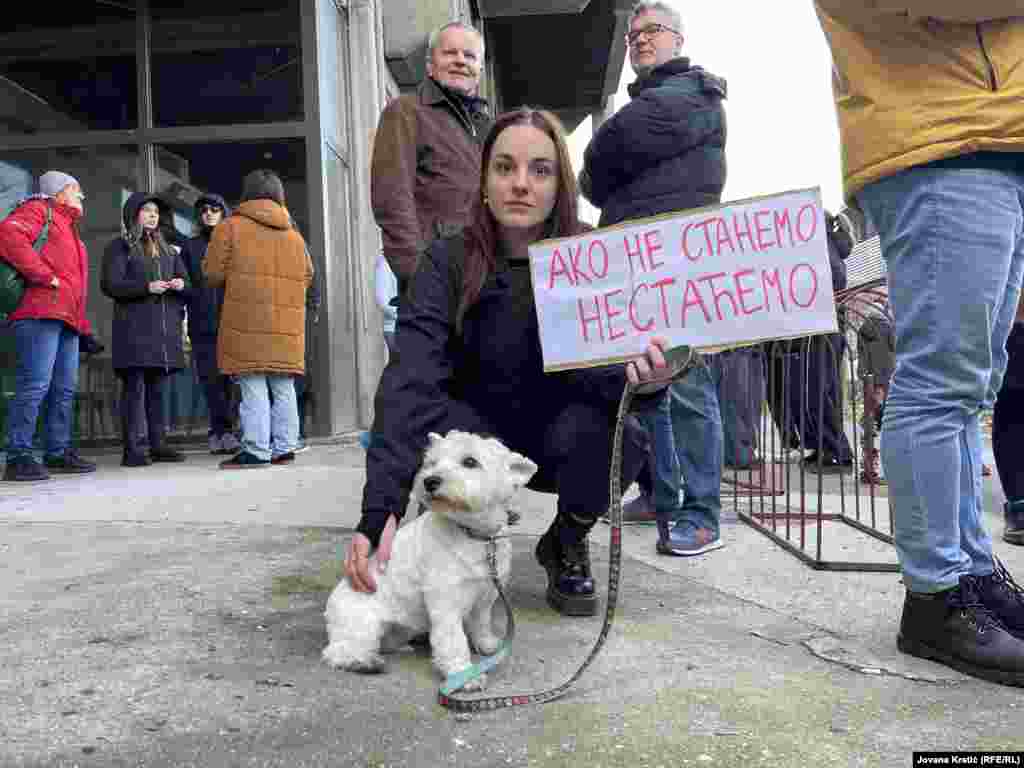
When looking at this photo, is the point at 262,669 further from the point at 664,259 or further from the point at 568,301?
the point at 664,259

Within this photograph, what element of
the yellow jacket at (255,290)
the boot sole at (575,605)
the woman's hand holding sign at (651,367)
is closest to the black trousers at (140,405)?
the yellow jacket at (255,290)

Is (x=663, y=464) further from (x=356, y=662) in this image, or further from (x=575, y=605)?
(x=356, y=662)

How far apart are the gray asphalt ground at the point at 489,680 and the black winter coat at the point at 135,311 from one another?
296cm

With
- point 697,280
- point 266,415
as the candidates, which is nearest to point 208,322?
point 266,415

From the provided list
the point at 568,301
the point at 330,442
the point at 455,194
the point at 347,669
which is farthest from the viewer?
the point at 330,442

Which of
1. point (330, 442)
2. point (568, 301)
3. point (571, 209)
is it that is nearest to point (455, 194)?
point (571, 209)

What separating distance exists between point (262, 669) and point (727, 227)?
5.37 ft

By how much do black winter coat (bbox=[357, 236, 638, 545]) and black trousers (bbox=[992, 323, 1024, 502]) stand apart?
214cm

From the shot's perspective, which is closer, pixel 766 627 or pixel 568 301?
pixel 568 301

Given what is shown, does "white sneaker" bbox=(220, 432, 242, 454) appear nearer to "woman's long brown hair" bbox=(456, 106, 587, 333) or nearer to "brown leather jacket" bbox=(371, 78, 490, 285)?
"brown leather jacket" bbox=(371, 78, 490, 285)

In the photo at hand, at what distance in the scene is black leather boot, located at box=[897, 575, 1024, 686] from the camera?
2.13 metres

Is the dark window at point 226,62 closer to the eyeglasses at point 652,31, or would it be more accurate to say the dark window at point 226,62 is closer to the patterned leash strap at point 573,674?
the eyeglasses at point 652,31

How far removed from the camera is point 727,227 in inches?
88.0

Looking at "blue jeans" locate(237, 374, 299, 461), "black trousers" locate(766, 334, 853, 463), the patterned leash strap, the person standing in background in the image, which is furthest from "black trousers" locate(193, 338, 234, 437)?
the patterned leash strap
